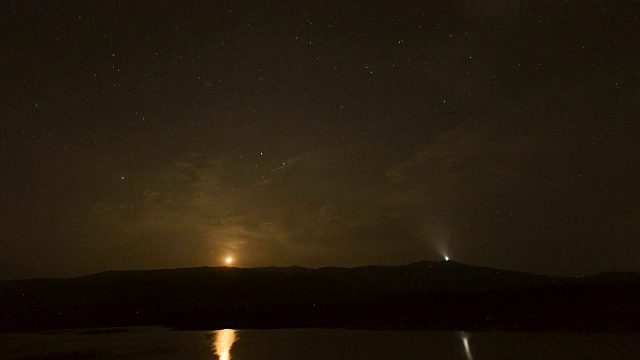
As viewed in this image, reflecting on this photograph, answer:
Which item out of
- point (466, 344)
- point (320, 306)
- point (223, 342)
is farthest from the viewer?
point (320, 306)

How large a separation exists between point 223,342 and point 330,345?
5.06 m

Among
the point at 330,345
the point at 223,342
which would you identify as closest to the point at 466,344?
the point at 330,345

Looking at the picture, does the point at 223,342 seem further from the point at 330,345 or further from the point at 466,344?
the point at 466,344

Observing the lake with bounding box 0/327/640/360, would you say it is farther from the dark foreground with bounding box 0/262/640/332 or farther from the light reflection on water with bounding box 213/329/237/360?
the dark foreground with bounding box 0/262/640/332

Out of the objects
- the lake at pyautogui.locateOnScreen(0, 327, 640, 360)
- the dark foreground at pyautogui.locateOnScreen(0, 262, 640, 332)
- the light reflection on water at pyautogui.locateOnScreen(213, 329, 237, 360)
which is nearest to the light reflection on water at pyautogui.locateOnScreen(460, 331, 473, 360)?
the lake at pyautogui.locateOnScreen(0, 327, 640, 360)

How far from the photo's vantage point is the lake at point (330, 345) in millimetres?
15018

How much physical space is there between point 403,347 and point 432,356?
216 cm

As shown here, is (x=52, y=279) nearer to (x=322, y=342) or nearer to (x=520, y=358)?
(x=322, y=342)

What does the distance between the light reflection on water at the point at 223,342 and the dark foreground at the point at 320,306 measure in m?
3.38

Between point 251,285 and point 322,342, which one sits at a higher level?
point 251,285

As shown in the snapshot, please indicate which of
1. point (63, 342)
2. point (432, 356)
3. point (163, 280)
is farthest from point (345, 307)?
point (163, 280)

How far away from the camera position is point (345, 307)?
35844mm

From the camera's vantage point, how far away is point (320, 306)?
3862cm

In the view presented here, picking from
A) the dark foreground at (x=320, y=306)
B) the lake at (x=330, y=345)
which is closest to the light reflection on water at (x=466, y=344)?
the lake at (x=330, y=345)
